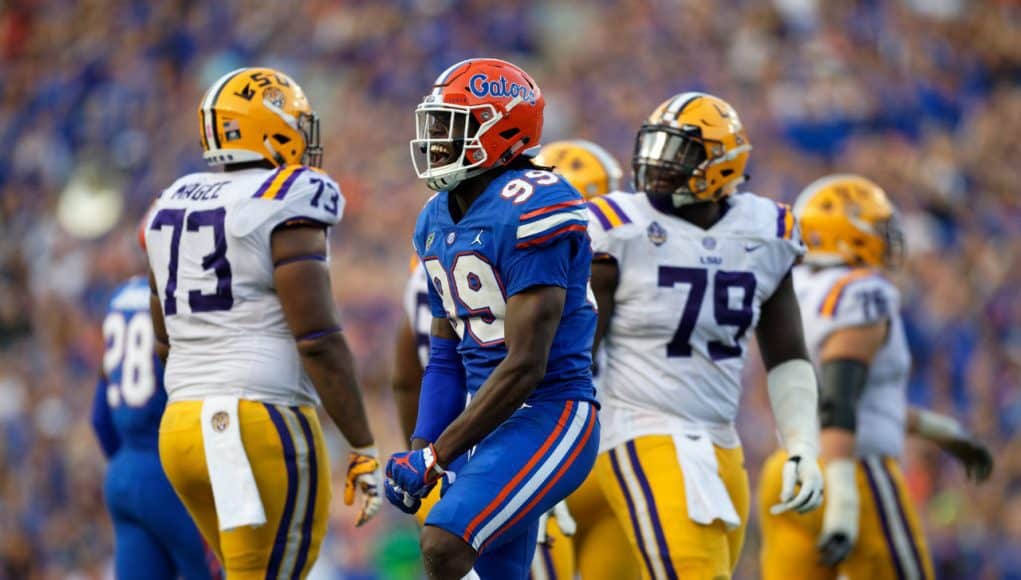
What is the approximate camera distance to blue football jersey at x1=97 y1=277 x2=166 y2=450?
6.37 metres

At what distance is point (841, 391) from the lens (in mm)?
6449

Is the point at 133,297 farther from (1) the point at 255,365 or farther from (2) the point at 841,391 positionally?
(2) the point at 841,391

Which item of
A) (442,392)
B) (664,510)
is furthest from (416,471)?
(664,510)

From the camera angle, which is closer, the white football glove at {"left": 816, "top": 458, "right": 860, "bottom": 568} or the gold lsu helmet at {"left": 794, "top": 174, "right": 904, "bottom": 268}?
the white football glove at {"left": 816, "top": 458, "right": 860, "bottom": 568}

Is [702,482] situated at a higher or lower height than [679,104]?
lower

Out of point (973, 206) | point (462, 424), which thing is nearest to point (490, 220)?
point (462, 424)

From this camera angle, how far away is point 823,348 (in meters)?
6.59

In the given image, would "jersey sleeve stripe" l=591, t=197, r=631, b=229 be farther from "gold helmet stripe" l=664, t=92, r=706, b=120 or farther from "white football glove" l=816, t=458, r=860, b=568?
"white football glove" l=816, t=458, r=860, b=568


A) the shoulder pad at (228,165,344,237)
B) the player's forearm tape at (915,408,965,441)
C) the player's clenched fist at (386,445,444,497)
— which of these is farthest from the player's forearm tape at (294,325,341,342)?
the player's forearm tape at (915,408,965,441)

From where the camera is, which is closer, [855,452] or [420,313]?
[420,313]

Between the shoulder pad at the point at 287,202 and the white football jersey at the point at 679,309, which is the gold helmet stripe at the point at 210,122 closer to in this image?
the shoulder pad at the point at 287,202

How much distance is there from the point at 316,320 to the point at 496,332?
3.30 feet

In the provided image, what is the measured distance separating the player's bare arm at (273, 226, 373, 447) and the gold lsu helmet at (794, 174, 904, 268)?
2.48 metres

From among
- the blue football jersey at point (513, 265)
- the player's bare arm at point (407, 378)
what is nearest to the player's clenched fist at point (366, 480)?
the player's bare arm at point (407, 378)
